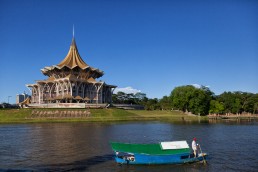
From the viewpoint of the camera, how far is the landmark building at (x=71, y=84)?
109062 millimetres

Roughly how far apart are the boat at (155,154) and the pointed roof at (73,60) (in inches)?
3626

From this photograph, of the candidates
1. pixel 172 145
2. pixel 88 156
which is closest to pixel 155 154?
pixel 172 145

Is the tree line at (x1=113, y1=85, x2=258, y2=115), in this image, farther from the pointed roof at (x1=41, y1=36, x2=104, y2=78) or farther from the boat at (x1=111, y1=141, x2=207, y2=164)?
the boat at (x1=111, y1=141, x2=207, y2=164)

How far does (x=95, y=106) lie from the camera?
97.8m

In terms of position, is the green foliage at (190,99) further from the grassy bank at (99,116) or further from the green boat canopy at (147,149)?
the green boat canopy at (147,149)

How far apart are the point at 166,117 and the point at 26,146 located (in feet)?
199

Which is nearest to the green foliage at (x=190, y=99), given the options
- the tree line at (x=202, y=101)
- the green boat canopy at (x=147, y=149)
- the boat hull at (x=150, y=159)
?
the tree line at (x=202, y=101)

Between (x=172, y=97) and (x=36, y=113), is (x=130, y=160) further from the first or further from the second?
(x=172, y=97)

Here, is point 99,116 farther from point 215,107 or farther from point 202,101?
point 215,107

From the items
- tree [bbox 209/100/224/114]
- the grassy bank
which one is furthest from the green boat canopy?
tree [bbox 209/100/224/114]

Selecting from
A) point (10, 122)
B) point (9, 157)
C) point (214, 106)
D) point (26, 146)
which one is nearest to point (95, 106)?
point (10, 122)

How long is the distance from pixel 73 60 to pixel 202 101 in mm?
54716

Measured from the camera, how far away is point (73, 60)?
383ft

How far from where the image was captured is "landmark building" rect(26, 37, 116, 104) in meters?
109
